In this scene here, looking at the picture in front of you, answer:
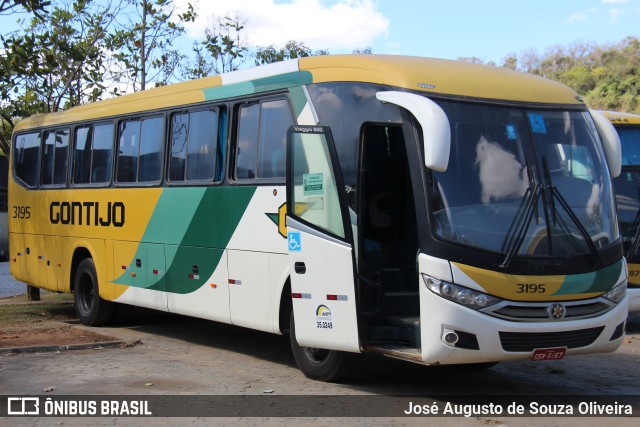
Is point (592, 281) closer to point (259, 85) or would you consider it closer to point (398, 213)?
point (398, 213)

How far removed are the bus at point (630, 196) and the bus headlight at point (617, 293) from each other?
17.0ft

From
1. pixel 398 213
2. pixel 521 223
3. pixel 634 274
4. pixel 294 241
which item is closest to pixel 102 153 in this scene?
pixel 294 241

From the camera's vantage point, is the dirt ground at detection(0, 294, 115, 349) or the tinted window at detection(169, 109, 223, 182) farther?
the dirt ground at detection(0, 294, 115, 349)

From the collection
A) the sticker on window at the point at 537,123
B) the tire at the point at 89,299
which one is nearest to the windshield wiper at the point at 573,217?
the sticker on window at the point at 537,123

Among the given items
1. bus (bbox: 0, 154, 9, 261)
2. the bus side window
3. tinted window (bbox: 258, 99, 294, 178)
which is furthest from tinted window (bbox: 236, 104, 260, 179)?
bus (bbox: 0, 154, 9, 261)

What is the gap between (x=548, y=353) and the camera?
7.48 meters

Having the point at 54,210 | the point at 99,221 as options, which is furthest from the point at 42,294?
the point at 99,221

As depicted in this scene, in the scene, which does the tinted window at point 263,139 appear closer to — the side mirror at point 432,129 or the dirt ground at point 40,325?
the side mirror at point 432,129

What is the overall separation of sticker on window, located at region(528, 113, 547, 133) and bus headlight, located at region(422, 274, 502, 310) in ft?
5.73

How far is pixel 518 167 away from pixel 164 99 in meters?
5.86

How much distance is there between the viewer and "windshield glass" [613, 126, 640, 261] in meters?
13.4

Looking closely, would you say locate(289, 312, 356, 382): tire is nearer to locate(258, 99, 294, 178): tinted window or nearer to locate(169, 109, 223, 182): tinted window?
locate(258, 99, 294, 178): tinted window

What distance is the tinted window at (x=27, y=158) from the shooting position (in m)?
15.5

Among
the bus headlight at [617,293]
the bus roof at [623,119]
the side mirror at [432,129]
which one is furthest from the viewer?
the bus roof at [623,119]
